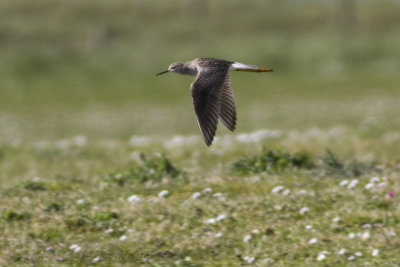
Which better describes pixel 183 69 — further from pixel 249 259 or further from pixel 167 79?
pixel 167 79

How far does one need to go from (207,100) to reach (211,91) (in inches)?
7.3

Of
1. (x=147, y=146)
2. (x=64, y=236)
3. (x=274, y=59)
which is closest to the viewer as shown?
(x=64, y=236)

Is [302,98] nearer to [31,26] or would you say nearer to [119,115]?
[119,115]

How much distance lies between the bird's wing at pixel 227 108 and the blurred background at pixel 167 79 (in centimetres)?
816

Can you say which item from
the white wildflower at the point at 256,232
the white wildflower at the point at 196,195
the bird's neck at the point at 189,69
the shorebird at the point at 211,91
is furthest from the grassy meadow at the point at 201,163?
the bird's neck at the point at 189,69

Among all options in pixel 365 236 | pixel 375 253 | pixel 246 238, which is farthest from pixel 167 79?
pixel 375 253

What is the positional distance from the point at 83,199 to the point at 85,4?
7741cm

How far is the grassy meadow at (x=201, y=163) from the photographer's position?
28.1 feet

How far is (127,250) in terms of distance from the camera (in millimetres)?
8453

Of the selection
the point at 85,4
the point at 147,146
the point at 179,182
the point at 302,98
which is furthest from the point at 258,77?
the point at 85,4

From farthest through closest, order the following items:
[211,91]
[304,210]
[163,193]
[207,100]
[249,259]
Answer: [163,193] → [304,210] → [211,91] → [207,100] → [249,259]

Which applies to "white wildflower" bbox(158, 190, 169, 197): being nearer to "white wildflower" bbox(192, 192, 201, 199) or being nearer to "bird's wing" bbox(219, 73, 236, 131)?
"white wildflower" bbox(192, 192, 201, 199)

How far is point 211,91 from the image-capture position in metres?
8.95

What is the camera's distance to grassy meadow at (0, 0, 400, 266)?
28.1ft
